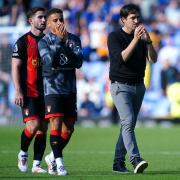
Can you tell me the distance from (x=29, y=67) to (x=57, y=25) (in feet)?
3.32

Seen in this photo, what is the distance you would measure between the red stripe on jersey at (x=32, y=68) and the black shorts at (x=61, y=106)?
25.7 inches

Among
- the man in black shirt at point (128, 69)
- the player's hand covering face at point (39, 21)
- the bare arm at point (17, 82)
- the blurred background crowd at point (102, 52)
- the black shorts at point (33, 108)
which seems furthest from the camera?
the blurred background crowd at point (102, 52)

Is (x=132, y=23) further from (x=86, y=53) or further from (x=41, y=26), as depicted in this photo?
(x=86, y=53)

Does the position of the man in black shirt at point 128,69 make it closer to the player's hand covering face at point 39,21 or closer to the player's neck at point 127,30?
the player's neck at point 127,30

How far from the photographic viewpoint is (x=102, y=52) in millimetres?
26078

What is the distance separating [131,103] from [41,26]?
1.75 metres

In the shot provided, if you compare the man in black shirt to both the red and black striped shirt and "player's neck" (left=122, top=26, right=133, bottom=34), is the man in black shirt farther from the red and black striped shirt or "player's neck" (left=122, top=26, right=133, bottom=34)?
the red and black striped shirt

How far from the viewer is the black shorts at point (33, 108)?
10.7 metres

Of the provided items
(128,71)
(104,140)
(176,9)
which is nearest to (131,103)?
(128,71)

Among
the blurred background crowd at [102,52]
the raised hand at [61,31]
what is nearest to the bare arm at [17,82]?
the raised hand at [61,31]

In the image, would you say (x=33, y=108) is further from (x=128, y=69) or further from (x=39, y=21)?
(x=128, y=69)

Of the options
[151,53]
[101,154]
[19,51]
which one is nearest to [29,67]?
[19,51]

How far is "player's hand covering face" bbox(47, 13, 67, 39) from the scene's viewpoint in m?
9.98

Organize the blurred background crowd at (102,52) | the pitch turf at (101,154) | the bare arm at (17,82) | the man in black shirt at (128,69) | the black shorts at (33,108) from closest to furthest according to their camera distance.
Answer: the pitch turf at (101,154), the man in black shirt at (128,69), the bare arm at (17,82), the black shorts at (33,108), the blurred background crowd at (102,52)
